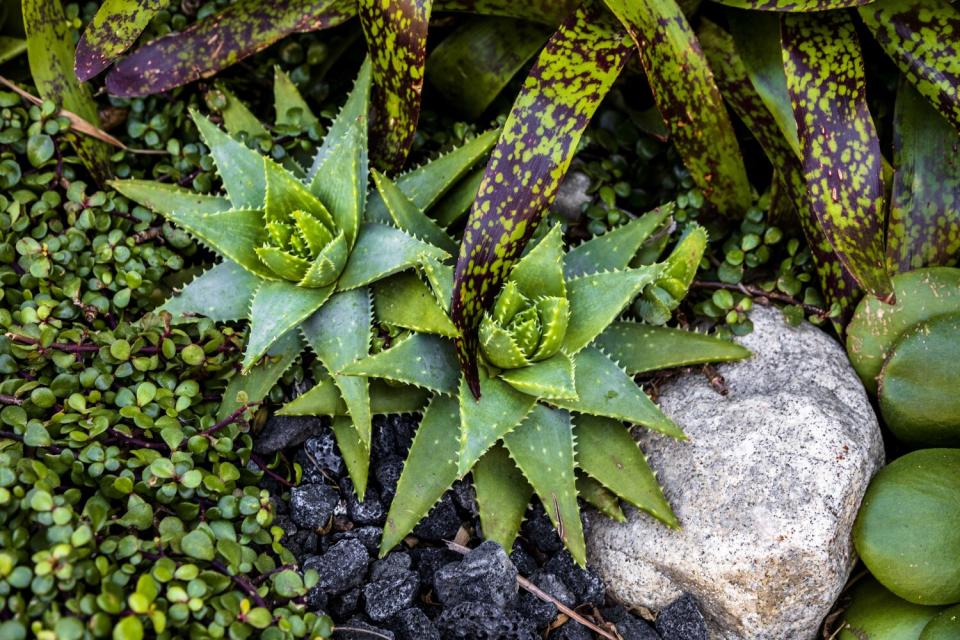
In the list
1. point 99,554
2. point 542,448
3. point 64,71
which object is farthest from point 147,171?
point 542,448

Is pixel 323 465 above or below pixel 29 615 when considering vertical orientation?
below

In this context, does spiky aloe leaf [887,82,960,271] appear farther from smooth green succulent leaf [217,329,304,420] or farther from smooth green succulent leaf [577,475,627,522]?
smooth green succulent leaf [217,329,304,420]

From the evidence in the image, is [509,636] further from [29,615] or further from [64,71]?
[64,71]

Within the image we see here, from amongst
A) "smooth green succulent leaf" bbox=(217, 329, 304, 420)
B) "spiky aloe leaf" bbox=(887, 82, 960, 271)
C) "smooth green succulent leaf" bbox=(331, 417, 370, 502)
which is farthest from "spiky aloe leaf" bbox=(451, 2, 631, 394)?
"spiky aloe leaf" bbox=(887, 82, 960, 271)

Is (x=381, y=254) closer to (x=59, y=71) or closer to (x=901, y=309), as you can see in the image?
(x=59, y=71)

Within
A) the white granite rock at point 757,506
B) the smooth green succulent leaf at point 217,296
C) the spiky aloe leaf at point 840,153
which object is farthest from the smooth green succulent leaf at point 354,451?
the spiky aloe leaf at point 840,153
